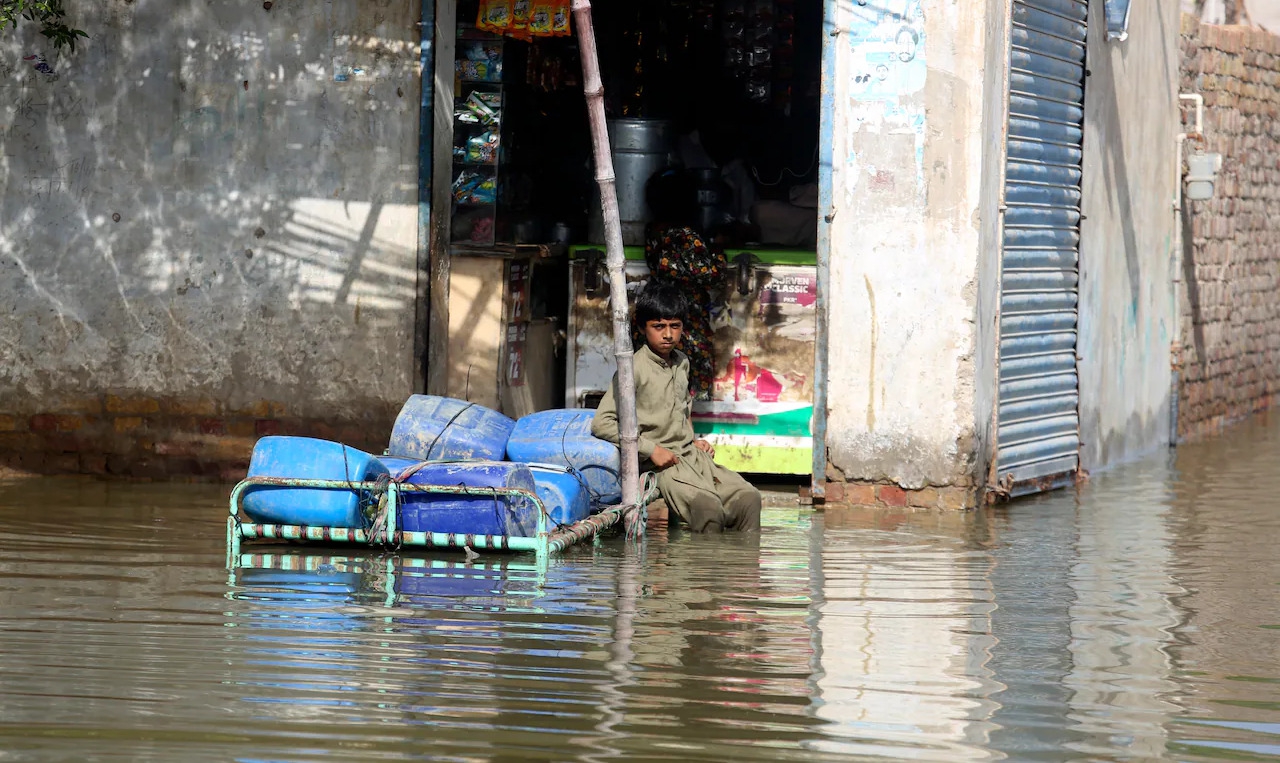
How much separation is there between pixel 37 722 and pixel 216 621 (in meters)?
1.28

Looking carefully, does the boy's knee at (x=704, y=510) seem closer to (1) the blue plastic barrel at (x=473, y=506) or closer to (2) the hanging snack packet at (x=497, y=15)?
(1) the blue plastic barrel at (x=473, y=506)

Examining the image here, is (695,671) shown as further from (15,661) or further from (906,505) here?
(906,505)

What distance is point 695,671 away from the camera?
17.3 ft

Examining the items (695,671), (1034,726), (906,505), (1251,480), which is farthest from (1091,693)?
(1251,480)

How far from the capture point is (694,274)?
31.3 feet

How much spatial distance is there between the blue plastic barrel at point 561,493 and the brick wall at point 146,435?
92.1 inches

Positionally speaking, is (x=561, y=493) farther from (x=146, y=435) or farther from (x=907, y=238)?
(x=146, y=435)

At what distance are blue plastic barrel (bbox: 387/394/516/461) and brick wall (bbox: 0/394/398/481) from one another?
167 centimetres

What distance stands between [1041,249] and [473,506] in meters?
4.11

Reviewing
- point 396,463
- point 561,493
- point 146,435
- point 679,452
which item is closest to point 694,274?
point 679,452

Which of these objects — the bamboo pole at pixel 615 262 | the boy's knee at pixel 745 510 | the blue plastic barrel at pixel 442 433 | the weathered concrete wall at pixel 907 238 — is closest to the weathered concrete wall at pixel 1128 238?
the weathered concrete wall at pixel 907 238

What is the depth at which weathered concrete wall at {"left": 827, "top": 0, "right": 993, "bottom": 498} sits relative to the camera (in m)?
8.75

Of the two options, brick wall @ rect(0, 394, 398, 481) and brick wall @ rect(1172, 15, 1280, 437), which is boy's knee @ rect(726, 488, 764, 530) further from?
brick wall @ rect(1172, 15, 1280, 437)

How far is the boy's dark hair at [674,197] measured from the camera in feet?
33.8
